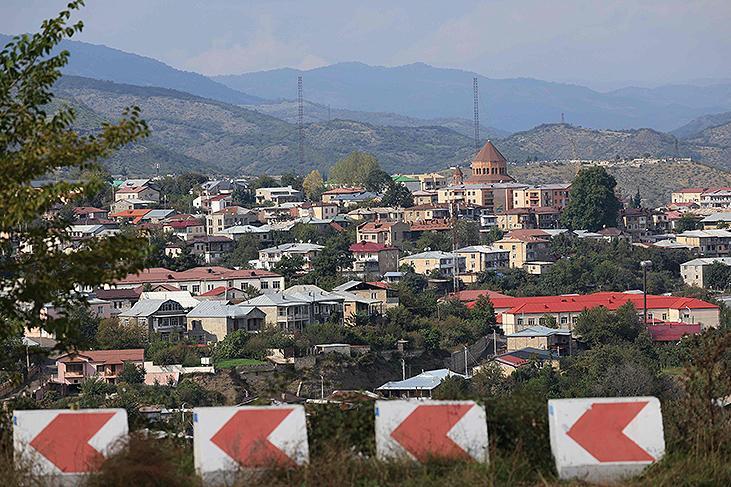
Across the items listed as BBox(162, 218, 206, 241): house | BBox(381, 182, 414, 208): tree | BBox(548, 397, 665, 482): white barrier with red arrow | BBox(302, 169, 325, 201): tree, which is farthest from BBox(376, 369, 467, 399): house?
BBox(302, 169, 325, 201): tree

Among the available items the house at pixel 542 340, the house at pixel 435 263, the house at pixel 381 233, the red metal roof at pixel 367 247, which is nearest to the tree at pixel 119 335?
the house at pixel 542 340

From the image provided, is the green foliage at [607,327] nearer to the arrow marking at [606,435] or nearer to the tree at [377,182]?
the arrow marking at [606,435]

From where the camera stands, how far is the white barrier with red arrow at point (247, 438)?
21.8 feet

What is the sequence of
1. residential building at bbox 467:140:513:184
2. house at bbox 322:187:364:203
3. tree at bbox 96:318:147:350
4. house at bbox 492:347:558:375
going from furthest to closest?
residential building at bbox 467:140:513:184 → house at bbox 322:187:364:203 → tree at bbox 96:318:147:350 → house at bbox 492:347:558:375

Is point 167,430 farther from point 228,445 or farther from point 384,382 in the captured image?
point 384,382

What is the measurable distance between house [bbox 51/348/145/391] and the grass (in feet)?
4.78

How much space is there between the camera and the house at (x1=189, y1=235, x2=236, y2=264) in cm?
4669

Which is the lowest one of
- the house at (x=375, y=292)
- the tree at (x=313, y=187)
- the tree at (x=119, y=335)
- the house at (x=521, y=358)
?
the house at (x=521, y=358)

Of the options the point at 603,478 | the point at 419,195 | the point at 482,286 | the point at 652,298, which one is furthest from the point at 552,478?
the point at 419,195

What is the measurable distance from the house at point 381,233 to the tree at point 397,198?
5.90 meters

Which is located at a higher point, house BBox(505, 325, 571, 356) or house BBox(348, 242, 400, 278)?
house BBox(348, 242, 400, 278)

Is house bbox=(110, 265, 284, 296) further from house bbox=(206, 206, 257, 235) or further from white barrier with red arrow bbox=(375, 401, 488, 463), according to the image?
white barrier with red arrow bbox=(375, 401, 488, 463)

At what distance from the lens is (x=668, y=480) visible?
6.61m

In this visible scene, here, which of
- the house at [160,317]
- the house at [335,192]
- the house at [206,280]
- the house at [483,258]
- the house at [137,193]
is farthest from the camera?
the house at [335,192]
